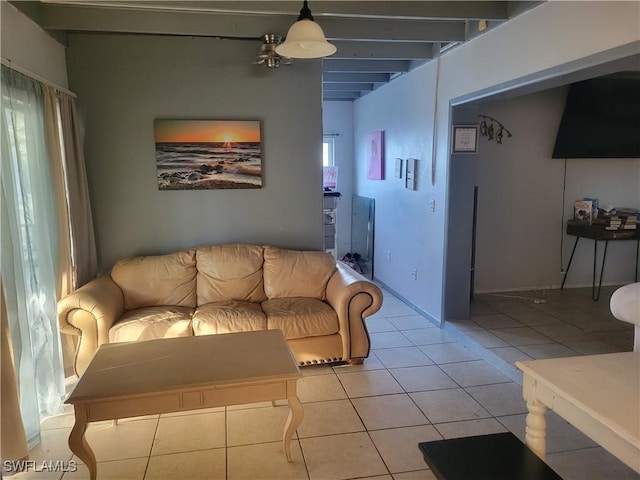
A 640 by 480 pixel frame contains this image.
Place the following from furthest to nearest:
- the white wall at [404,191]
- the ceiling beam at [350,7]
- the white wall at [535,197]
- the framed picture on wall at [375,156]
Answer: the framed picture on wall at [375,156], the white wall at [535,197], the white wall at [404,191], the ceiling beam at [350,7]

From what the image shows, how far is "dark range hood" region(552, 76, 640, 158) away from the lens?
4582mm

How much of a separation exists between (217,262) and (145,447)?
4.85ft

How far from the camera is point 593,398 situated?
1343 millimetres

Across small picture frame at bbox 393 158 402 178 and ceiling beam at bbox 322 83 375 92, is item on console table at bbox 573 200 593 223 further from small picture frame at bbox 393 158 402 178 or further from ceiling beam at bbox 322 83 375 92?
ceiling beam at bbox 322 83 375 92

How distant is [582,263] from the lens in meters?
5.05

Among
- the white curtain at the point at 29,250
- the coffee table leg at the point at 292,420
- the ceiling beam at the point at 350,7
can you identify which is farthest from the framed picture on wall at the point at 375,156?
the coffee table leg at the point at 292,420

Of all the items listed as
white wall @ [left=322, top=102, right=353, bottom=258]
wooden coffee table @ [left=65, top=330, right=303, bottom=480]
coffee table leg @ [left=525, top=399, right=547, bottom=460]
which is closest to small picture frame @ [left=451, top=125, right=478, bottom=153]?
wooden coffee table @ [left=65, top=330, right=303, bottom=480]

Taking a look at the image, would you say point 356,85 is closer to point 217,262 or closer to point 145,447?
point 217,262

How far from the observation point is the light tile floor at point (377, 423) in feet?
7.37

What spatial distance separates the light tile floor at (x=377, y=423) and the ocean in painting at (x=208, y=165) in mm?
1671

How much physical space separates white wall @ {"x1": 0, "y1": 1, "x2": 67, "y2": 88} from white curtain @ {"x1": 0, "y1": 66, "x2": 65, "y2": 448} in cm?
13

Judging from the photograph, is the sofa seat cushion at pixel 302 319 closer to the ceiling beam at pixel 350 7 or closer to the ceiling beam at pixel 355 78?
the ceiling beam at pixel 350 7

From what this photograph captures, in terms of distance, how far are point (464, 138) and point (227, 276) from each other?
224 centimetres

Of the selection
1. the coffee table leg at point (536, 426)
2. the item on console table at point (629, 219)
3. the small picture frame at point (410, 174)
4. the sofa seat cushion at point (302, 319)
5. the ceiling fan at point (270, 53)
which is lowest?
the sofa seat cushion at point (302, 319)
